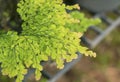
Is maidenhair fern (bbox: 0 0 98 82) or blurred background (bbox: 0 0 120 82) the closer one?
maidenhair fern (bbox: 0 0 98 82)

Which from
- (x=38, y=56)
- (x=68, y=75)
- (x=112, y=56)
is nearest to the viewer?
(x=38, y=56)

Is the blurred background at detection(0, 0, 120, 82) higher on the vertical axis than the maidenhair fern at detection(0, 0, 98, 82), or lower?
lower

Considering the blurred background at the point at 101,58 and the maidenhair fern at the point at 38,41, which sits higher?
the maidenhair fern at the point at 38,41

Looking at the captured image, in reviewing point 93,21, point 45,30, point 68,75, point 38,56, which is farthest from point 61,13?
point 68,75

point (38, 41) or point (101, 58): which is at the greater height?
point (38, 41)

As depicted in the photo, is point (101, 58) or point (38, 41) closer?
point (38, 41)

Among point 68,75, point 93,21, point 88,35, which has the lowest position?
point 68,75

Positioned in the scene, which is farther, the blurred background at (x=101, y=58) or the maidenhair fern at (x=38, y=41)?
the blurred background at (x=101, y=58)

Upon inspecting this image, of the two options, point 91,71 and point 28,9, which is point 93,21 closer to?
point 28,9
